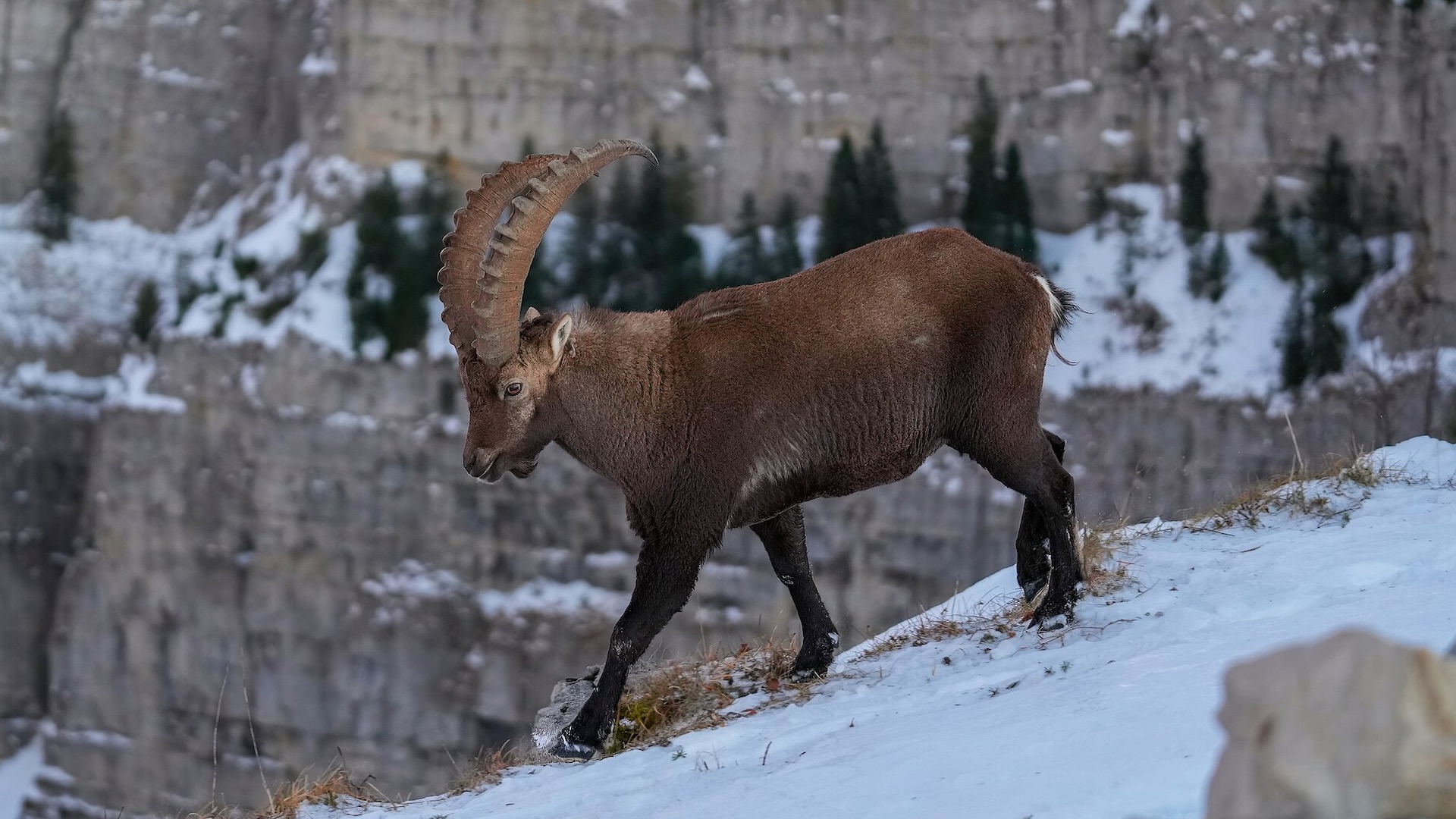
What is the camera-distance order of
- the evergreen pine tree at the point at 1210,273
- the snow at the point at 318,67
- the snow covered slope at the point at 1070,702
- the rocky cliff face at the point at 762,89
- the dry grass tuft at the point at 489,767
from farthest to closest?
1. the snow at the point at 318,67
2. the rocky cliff face at the point at 762,89
3. the evergreen pine tree at the point at 1210,273
4. the dry grass tuft at the point at 489,767
5. the snow covered slope at the point at 1070,702

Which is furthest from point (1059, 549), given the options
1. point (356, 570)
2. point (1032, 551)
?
point (356, 570)

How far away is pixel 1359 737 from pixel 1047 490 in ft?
12.9

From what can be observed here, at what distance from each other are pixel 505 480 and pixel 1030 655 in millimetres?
18097

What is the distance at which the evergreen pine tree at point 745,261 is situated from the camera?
926 inches

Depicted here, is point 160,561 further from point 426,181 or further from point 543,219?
point 543,219

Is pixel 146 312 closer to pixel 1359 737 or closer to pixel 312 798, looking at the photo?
pixel 312 798

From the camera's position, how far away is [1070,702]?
14.8ft

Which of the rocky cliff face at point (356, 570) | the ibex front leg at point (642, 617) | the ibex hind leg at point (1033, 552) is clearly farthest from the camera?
the rocky cliff face at point (356, 570)

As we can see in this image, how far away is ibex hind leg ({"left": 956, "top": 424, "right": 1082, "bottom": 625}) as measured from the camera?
597 cm

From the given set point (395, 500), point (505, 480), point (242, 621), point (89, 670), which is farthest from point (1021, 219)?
point (89, 670)

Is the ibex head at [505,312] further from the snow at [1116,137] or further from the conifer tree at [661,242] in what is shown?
the snow at [1116,137]

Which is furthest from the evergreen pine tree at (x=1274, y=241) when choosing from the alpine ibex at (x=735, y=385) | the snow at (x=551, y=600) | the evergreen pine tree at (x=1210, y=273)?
the alpine ibex at (x=735, y=385)

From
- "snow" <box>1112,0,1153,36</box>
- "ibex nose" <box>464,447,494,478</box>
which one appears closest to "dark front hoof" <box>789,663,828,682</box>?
"ibex nose" <box>464,447,494,478</box>

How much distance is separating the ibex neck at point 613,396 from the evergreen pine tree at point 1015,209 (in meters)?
17.5
